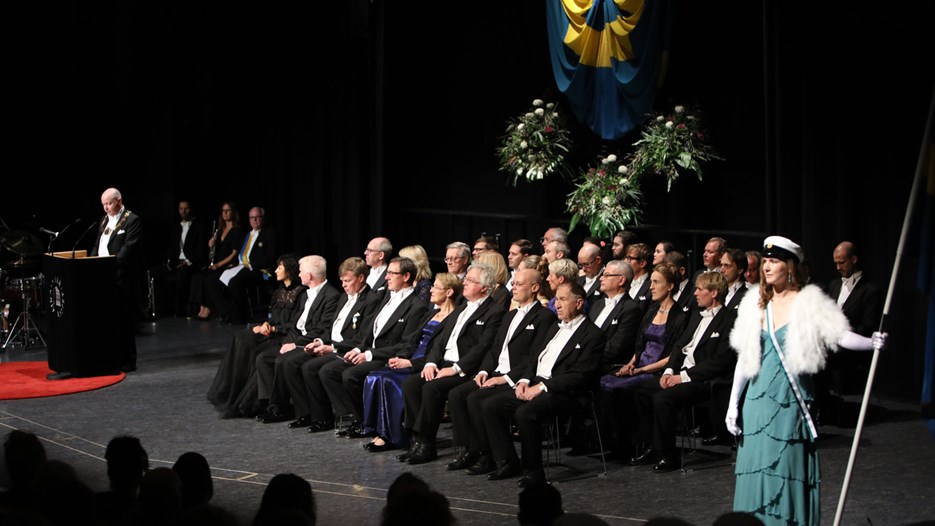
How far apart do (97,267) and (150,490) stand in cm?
625

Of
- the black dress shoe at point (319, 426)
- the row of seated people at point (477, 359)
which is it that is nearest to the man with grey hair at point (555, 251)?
the row of seated people at point (477, 359)

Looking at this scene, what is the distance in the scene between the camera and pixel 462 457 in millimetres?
7051

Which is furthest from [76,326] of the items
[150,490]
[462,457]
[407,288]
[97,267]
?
[150,490]

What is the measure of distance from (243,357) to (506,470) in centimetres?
271

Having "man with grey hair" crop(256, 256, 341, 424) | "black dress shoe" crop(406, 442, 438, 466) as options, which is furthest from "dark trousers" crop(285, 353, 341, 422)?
"black dress shoe" crop(406, 442, 438, 466)

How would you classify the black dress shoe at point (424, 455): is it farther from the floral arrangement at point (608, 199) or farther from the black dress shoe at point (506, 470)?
the floral arrangement at point (608, 199)

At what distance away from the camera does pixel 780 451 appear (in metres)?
5.09

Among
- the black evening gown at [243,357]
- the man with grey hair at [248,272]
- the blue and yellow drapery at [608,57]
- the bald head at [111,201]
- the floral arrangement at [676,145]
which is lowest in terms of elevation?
the black evening gown at [243,357]

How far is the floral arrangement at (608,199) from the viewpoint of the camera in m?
9.83

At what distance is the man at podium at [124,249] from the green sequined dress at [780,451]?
6.13m

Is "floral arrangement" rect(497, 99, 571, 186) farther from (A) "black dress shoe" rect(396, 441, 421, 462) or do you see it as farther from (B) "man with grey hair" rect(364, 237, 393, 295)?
(A) "black dress shoe" rect(396, 441, 421, 462)

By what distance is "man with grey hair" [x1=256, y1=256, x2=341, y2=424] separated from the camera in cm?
838

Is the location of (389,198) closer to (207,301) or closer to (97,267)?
(207,301)

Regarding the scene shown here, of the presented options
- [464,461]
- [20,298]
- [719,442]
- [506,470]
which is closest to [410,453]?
[464,461]
